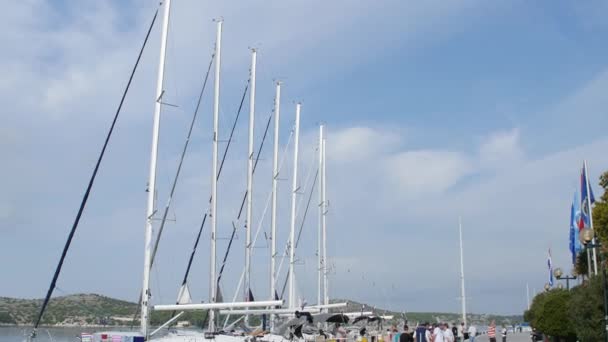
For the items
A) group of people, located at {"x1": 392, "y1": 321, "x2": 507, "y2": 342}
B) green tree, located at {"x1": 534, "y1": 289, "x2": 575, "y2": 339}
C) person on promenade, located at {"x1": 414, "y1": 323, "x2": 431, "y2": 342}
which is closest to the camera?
group of people, located at {"x1": 392, "y1": 321, "x2": 507, "y2": 342}

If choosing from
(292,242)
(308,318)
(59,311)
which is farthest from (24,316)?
(308,318)

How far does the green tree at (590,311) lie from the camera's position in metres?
25.1

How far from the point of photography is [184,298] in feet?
85.7

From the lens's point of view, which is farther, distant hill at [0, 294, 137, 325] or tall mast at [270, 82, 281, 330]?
distant hill at [0, 294, 137, 325]

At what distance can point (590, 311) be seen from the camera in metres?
25.7

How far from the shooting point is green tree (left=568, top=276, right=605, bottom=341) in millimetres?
25087

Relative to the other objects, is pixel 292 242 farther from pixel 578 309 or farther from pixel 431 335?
pixel 578 309

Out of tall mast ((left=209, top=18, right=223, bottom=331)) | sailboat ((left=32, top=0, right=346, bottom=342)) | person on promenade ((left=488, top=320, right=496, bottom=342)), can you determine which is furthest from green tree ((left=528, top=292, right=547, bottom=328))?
tall mast ((left=209, top=18, right=223, bottom=331))

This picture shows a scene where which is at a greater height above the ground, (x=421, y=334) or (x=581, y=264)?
(x=581, y=264)

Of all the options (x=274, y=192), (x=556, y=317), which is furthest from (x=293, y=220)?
(x=556, y=317)

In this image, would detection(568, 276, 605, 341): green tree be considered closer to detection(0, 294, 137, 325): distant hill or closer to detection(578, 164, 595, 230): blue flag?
detection(578, 164, 595, 230): blue flag

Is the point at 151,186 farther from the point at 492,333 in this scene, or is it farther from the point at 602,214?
the point at 492,333

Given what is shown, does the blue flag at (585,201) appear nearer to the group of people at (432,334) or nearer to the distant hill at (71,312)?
the group of people at (432,334)

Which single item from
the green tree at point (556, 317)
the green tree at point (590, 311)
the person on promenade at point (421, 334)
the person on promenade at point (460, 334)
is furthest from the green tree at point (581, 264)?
the green tree at point (590, 311)
